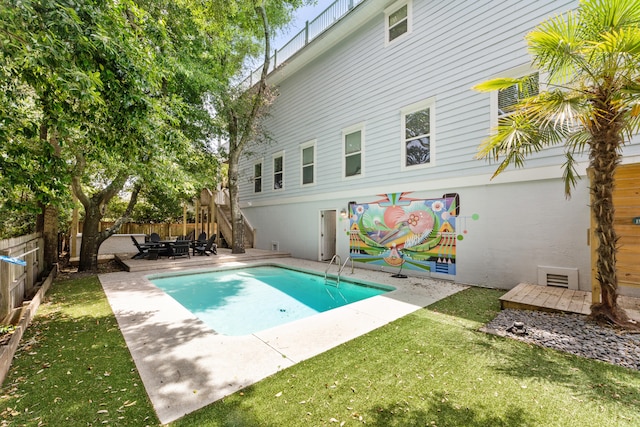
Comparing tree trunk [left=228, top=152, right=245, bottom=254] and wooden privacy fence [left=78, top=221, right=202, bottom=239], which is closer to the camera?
tree trunk [left=228, top=152, right=245, bottom=254]

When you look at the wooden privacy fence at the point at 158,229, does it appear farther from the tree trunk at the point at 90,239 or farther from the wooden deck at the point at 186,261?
the tree trunk at the point at 90,239

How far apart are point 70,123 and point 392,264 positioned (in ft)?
26.8

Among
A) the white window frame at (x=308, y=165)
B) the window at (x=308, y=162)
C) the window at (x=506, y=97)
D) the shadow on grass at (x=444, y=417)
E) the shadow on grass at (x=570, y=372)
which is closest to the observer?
the shadow on grass at (x=444, y=417)

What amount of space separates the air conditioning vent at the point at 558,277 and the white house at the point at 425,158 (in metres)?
0.02

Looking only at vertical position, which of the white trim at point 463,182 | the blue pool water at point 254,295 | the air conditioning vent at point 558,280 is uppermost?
the white trim at point 463,182

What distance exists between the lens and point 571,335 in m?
3.82

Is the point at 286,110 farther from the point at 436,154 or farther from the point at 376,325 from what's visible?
the point at 376,325

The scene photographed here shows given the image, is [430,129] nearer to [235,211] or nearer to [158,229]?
[235,211]

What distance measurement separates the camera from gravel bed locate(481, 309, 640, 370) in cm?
330

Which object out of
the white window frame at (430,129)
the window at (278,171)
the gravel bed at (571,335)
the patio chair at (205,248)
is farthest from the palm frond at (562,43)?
the patio chair at (205,248)

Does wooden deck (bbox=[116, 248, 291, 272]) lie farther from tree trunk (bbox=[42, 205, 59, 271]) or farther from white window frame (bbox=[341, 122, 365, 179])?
white window frame (bbox=[341, 122, 365, 179])

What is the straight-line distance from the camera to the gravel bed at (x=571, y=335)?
3.30 metres

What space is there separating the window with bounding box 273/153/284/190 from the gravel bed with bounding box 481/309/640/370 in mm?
10757

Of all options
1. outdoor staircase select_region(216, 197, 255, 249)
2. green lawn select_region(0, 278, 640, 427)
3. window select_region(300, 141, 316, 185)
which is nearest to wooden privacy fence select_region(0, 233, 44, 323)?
green lawn select_region(0, 278, 640, 427)
